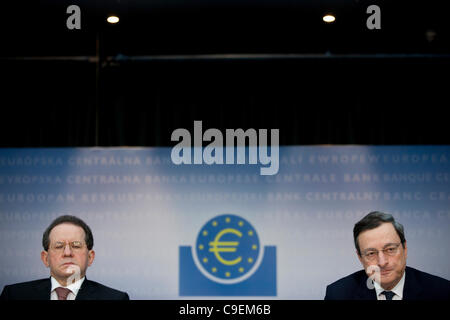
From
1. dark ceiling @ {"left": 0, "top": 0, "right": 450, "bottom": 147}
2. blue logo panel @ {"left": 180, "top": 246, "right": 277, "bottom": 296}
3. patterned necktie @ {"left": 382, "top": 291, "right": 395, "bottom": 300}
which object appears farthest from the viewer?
dark ceiling @ {"left": 0, "top": 0, "right": 450, "bottom": 147}

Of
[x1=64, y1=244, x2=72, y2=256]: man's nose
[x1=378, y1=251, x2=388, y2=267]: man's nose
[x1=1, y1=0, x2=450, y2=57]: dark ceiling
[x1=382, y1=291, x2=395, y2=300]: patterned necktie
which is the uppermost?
[x1=1, y1=0, x2=450, y2=57]: dark ceiling

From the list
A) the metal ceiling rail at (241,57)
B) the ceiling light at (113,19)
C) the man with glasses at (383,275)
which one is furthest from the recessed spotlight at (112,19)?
the man with glasses at (383,275)

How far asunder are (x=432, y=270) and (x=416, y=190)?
57 cm

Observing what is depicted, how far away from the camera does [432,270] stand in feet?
14.7

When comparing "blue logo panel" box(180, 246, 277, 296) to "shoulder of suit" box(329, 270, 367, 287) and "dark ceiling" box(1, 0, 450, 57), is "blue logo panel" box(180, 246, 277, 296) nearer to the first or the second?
"shoulder of suit" box(329, 270, 367, 287)

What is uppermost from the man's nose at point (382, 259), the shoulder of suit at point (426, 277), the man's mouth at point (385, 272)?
the man's nose at point (382, 259)

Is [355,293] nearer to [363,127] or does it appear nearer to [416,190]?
[416,190]

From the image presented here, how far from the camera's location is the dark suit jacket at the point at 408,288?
4.39m

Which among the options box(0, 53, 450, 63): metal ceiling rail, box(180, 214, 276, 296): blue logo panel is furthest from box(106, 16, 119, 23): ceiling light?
box(180, 214, 276, 296): blue logo panel

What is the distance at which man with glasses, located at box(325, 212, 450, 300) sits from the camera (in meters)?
4.39

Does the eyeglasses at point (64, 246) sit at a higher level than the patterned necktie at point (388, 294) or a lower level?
higher

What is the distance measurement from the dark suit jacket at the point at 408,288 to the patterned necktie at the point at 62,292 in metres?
1.81

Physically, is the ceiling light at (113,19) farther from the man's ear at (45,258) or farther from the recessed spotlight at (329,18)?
the man's ear at (45,258)
